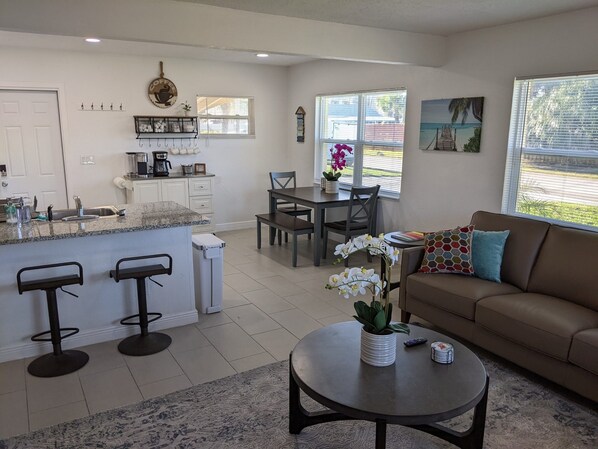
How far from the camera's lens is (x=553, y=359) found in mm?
2697

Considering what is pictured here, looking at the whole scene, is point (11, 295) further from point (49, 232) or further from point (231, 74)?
point (231, 74)

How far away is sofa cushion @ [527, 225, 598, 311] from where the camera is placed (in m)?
3.02

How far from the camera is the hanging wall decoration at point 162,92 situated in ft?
20.4

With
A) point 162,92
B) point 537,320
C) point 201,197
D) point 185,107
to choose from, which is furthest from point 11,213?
point 537,320

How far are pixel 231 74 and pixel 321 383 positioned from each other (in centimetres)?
564

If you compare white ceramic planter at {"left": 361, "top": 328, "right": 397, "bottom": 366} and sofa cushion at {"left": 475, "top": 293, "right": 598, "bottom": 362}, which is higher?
white ceramic planter at {"left": 361, "top": 328, "right": 397, "bottom": 366}

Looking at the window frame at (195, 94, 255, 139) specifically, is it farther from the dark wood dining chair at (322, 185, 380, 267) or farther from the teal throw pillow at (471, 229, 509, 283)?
the teal throw pillow at (471, 229, 509, 283)

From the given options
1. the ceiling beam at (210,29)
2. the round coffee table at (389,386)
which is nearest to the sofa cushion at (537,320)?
the round coffee table at (389,386)

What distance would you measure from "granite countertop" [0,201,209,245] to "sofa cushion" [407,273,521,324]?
1.75 m

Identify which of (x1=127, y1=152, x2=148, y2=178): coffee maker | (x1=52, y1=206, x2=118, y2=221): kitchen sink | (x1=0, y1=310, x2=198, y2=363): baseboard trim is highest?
(x1=127, y1=152, x2=148, y2=178): coffee maker

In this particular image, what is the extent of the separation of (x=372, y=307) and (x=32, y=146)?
518 centimetres

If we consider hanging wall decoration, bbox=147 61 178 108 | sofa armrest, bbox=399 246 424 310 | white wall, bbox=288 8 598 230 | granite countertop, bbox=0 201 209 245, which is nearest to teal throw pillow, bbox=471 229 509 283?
sofa armrest, bbox=399 246 424 310

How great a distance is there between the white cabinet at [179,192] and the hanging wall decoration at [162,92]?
1.07 metres

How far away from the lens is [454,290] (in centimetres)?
326
